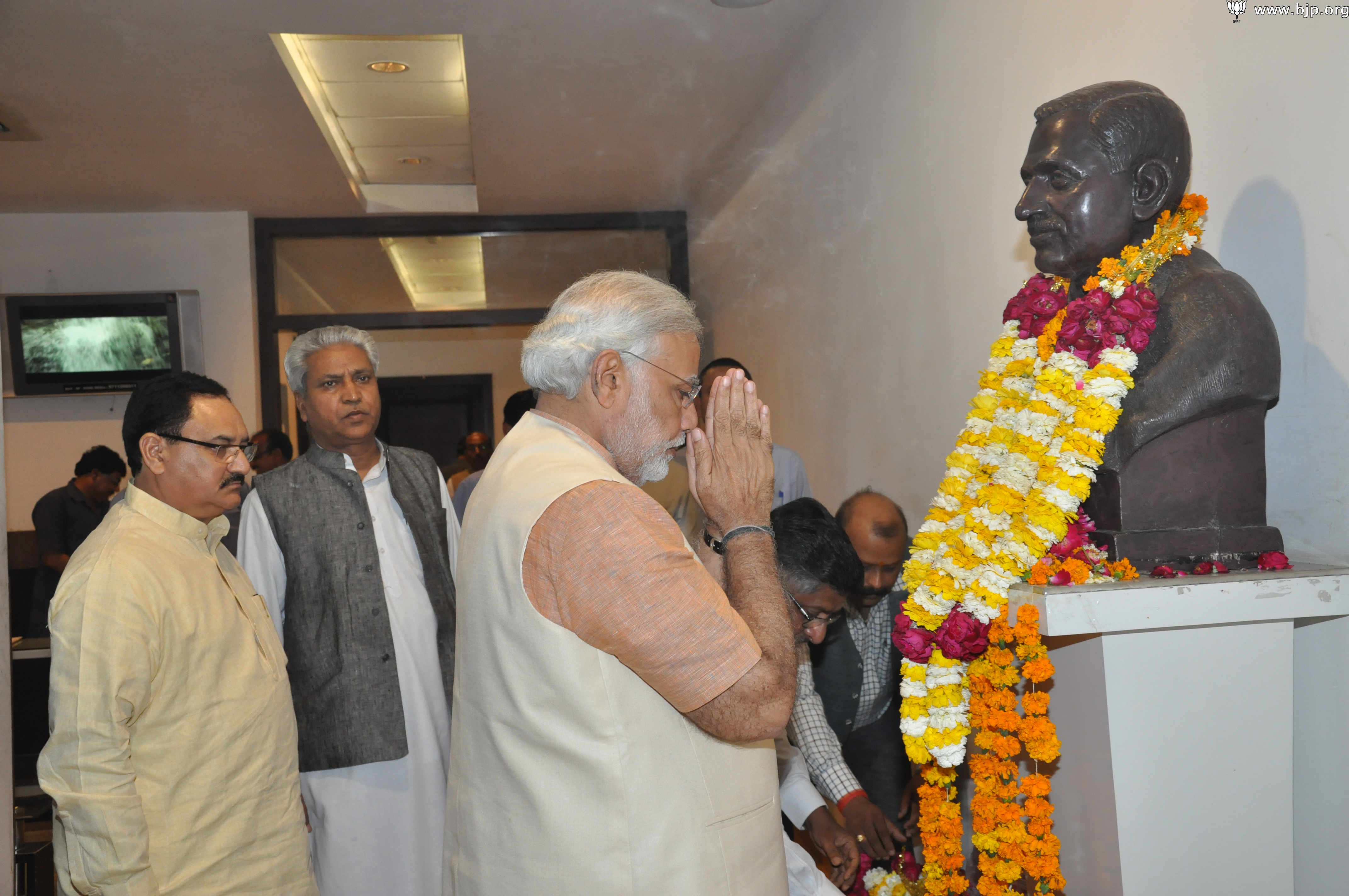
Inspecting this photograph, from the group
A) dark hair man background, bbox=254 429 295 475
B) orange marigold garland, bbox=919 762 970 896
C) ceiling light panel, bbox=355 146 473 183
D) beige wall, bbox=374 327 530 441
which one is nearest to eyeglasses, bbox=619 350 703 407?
orange marigold garland, bbox=919 762 970 896

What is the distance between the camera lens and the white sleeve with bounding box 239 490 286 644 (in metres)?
2.67

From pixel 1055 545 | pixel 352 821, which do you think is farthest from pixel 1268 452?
pixel 352 821

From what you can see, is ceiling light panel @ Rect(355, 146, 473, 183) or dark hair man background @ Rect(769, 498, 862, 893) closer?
dark hair man background @ Rect(769, 498, 862, 893)

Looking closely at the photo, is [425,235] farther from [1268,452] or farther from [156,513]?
[1268,452]

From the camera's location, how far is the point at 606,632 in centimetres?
130

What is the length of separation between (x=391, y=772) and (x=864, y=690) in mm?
1263

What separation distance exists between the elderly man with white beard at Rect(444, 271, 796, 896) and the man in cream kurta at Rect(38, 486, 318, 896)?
0.69 metres

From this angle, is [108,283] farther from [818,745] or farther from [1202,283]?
[1202,283]

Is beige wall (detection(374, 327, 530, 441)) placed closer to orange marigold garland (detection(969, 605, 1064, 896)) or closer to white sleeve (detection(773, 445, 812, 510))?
white sleeve (detection(773, 445, 812, 510))

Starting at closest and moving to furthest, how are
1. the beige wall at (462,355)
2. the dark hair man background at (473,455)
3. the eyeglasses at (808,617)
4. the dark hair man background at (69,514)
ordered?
the eyeglasses at (808,617), the dark hair man background at (69,514), the dark hair man background at (473,455), the beige wall at (462,355)

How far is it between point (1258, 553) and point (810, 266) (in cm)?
297

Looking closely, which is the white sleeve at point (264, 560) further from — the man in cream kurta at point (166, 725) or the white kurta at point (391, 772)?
the man in cream kurta at point (166, 725)

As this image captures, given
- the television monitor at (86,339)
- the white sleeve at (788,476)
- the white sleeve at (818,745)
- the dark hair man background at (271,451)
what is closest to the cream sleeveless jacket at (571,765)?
the white sleeve at (818,745)

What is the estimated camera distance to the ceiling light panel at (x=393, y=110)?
463cm
